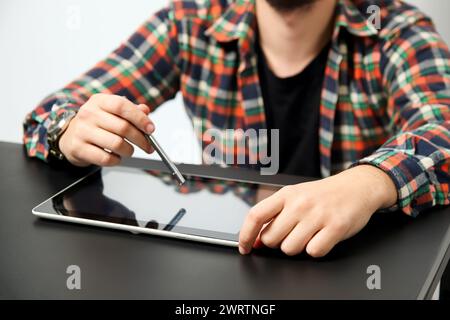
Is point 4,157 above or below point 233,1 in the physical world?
below

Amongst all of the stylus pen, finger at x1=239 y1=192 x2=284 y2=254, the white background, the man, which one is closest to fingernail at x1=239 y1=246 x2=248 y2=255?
finger at x1=239 y1=192 x2=284 y2=254

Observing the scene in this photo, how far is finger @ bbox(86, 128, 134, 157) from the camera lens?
894 millimetres

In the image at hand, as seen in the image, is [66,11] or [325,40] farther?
[66,11]

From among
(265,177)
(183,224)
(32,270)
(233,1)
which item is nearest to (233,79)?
(233,1)

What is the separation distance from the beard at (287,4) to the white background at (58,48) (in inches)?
30.8

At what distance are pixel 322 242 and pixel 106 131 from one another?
14.8 inches

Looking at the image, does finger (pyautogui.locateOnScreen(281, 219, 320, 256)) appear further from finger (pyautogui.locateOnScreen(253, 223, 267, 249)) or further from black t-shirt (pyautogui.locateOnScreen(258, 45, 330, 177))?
black t-shirt (pyautogui.locateOnScreen(258, 45, 330, 177))

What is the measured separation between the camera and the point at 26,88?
2318 millimetres

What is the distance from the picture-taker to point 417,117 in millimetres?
1042

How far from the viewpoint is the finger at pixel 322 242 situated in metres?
0.69

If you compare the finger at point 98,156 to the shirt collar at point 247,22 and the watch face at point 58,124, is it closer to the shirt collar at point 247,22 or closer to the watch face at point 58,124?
the watch face at point 58,124
